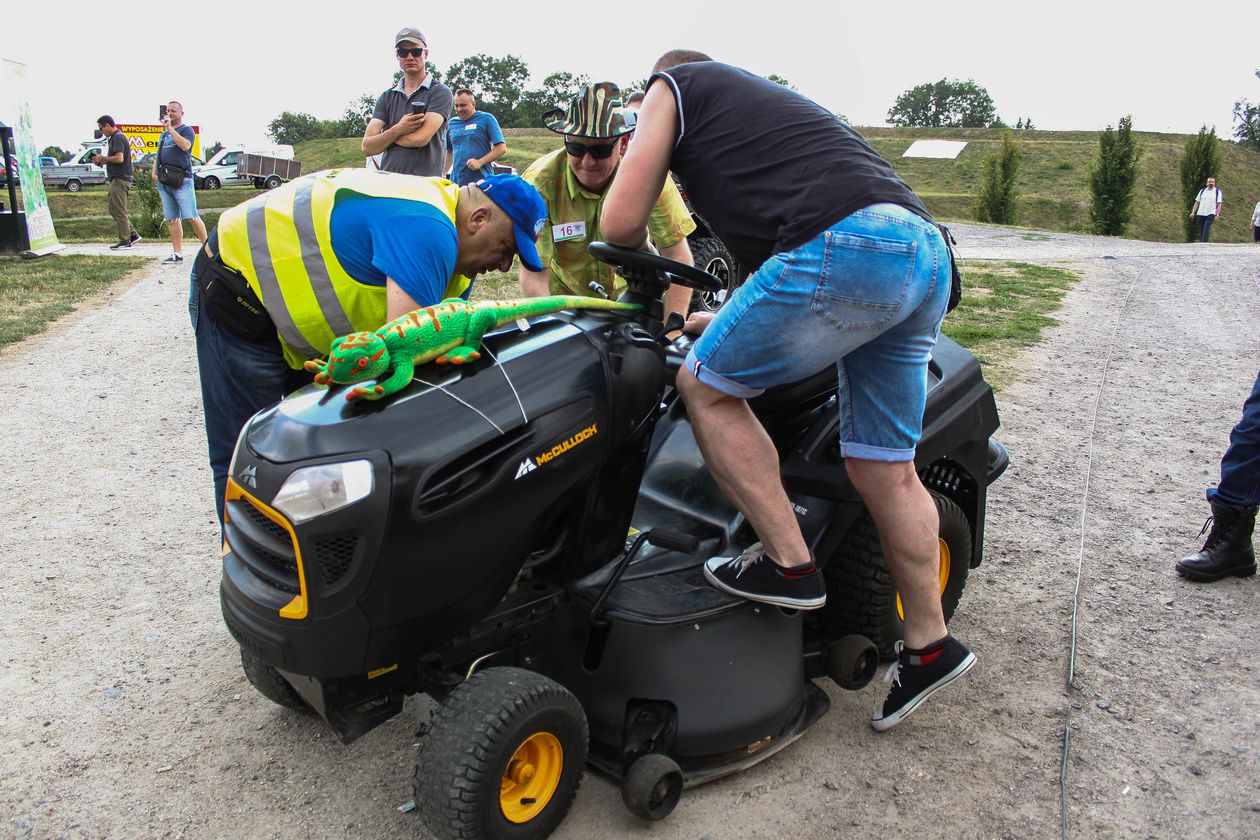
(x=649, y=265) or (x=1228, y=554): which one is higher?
(x=649, y=265)

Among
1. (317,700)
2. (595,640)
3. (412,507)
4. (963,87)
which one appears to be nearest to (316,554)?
(412,507)

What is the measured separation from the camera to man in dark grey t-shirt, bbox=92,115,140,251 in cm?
1234

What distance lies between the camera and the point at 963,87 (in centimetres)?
8500

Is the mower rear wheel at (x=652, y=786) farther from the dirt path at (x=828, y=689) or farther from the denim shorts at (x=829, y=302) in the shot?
the denim shorts at (x=829, y=302)

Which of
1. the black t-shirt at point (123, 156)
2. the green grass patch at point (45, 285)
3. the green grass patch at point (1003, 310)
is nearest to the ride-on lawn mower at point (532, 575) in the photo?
the green grass patch at point (1003, 310)

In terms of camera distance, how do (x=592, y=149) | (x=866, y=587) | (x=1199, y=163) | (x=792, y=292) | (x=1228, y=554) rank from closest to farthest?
(x=792, y=292) → (x=866, y=587) → (x=1228, y=554) → (x=592, y=149) → (x=1199, y=163)

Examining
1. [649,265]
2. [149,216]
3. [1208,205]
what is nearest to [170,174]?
[149,216]

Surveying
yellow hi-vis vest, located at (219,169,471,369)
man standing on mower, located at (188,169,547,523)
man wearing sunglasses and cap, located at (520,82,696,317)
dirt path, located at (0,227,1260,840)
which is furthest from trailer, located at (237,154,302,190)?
yellow hi-vis vest, located at (219,169,471,369)

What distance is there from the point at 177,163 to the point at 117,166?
234cm

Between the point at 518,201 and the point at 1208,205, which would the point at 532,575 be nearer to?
the point at 518,201

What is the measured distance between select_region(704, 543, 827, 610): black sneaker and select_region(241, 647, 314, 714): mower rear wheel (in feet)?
3.54

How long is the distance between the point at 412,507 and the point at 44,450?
12.3ft

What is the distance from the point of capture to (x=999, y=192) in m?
26.5

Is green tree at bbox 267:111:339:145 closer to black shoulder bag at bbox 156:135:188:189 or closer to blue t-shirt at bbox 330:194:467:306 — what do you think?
black shoulder bag at bbox 156:135:188:189
